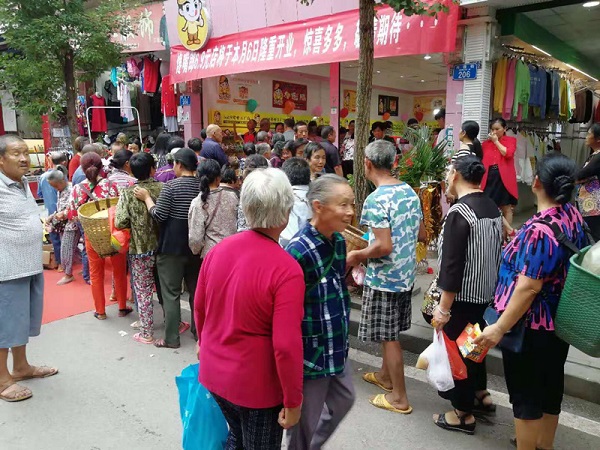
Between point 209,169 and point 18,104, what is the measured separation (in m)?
7.62

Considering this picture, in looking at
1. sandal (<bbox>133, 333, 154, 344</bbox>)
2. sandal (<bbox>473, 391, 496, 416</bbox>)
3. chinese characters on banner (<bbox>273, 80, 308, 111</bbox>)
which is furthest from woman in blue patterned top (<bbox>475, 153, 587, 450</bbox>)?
chinese characters on banner (<bbox>273, 80, 308, 111</bbox>)

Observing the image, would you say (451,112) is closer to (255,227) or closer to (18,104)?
(255,227)

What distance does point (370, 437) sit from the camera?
2.85 meters

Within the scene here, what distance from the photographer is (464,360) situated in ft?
9.26

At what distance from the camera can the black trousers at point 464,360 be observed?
2.73 meters

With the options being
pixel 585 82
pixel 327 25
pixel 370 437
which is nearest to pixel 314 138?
pixel 327 25

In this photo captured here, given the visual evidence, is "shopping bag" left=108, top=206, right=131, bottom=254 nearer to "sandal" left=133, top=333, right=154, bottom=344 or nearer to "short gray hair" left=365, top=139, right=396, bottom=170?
"sandal" left=133, top=333, right=154, bottom=344

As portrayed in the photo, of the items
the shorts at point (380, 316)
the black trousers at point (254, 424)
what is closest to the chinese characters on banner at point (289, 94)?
the shorts at point (380, 316)

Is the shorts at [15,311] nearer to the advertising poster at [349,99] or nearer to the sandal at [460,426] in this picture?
the sandal at [460,426]

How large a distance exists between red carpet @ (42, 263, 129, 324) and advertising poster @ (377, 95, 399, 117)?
1178 centimetres

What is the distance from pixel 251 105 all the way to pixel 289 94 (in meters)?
1.48

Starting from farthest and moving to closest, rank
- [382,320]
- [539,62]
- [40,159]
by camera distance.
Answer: [40,159], [539,62], [382,320]

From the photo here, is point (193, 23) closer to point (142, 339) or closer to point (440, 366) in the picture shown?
point (142, 339)

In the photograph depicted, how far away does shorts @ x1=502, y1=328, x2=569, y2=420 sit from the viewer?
7.43ft
